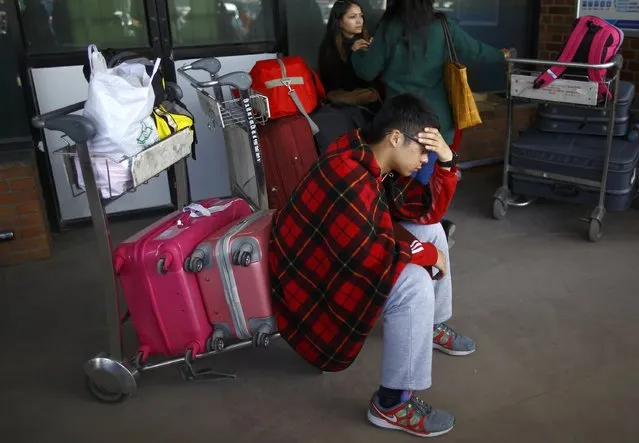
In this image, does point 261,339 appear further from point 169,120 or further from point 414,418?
point 169,120

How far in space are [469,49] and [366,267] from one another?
163 centimetres

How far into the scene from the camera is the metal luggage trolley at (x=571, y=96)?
3094mm

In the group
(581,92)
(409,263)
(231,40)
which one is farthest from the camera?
(231,40)

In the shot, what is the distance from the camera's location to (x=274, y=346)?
8.57 feet

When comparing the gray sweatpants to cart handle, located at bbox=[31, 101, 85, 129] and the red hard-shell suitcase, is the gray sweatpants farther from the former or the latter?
the red hard-shell suitcase

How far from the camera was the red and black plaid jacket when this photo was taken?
192cm

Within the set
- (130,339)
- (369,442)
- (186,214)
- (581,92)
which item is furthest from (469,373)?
(581,92)

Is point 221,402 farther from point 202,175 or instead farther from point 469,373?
point 202,175

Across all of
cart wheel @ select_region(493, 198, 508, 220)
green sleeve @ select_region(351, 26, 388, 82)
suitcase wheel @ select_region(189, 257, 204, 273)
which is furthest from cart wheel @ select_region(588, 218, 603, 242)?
suitcase wheel @ select_region(189, 257, 204, 273)

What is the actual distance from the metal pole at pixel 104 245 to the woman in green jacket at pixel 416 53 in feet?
5.26

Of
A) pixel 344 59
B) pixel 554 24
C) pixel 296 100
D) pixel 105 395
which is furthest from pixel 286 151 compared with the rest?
pixel 554 24

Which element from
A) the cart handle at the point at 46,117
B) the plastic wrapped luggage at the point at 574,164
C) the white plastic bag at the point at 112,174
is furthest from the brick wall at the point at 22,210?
the plastic wrapped luggage at the point at 574,164

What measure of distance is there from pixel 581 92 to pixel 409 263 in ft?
5.36

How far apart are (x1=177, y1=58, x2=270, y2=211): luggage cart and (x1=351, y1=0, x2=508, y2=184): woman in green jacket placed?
0.63 metres
